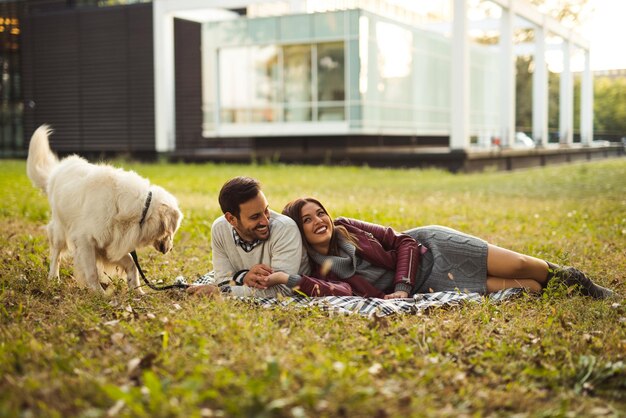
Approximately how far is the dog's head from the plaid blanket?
0.97 metres

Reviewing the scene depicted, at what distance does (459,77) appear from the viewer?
963 inches

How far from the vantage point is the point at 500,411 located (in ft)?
11.0

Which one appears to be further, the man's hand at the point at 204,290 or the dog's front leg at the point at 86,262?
the dog's front leg at the point at 86,262

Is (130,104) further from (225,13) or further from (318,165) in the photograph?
(318,165)

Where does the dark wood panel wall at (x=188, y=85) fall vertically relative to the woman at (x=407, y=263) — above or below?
above

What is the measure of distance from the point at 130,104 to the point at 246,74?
269 inches

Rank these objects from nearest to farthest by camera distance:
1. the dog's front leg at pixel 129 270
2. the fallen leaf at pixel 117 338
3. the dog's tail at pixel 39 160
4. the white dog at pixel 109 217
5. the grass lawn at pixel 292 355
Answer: the grass lawn at pixel 292 355 < the fallen leaf at pixel 117 338 < the white dog at pixel 109 217 < the dog's front leg at pixel 129 270 < the dog's tail at pixel 39 160

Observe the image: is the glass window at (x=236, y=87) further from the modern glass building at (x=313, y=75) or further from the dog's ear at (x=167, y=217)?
the dog's ear at (x=167, y=217)

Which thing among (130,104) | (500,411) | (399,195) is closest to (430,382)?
(500,411)

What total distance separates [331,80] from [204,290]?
71.8 feet

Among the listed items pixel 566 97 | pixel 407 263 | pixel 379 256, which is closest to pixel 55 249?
pixel 379 256

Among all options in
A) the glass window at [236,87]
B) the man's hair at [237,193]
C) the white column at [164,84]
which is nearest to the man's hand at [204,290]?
the man's hair at [237,193]

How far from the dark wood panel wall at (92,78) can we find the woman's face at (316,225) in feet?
88.9

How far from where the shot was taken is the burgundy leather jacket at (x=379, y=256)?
572 cm
